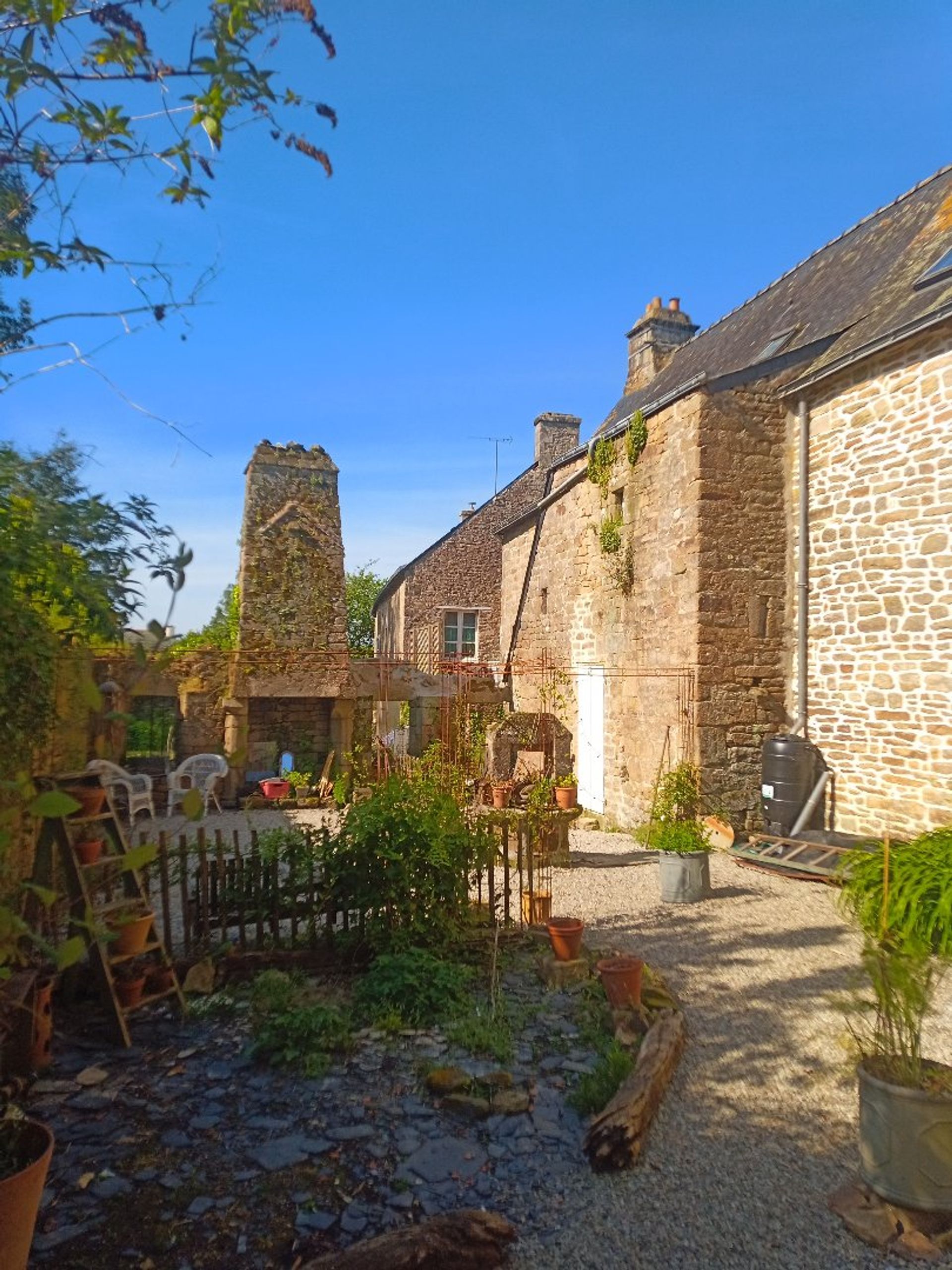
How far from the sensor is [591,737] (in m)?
12.7

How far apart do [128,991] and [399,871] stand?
167 centimetres

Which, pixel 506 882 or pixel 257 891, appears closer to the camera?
pixel 257 891

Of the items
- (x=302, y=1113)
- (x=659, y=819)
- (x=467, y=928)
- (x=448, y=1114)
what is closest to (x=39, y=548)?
(x=302, y=1113)

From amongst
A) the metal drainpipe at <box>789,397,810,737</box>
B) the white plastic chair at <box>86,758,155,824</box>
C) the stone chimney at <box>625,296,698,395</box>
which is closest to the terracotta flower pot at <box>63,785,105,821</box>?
the white plastic chair at <box>86,758,155,824</box>

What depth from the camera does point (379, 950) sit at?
5.27 metres

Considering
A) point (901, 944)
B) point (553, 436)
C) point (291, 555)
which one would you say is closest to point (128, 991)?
point (901, 944)

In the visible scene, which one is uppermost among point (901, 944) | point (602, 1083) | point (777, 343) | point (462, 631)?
point (777, 343)

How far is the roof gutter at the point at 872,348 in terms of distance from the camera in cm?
786

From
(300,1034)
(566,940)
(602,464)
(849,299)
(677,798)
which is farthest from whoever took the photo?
(602,464)

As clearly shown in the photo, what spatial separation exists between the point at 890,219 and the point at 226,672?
11.8 meters

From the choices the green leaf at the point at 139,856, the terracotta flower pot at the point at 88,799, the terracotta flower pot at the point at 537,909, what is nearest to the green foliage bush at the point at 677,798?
the terracotta flower pot at the point at 537,909

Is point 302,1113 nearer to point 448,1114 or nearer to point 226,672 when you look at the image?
point 448,1114

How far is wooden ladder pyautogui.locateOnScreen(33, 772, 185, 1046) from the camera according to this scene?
14.4 feet

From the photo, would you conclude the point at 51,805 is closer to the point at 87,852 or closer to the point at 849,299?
the point at 87,852
